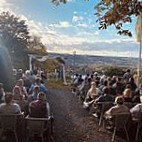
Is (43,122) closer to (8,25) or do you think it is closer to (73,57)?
A: (73,57)

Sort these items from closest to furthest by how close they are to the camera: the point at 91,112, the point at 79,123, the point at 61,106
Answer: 1. the point at 79,123
2. the point at 91,112
3. the point at 61,106

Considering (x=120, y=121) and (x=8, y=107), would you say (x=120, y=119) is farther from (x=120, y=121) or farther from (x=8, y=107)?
(x=8, y=107)

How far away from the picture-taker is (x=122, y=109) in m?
8.12

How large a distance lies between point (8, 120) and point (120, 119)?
2.58 m

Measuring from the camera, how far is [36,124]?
23.9 feet

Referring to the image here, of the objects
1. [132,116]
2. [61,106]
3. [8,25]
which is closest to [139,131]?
[132,116]

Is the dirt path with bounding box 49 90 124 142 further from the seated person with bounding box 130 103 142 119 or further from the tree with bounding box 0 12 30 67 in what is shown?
the tree with bounding box 0 12 30 67

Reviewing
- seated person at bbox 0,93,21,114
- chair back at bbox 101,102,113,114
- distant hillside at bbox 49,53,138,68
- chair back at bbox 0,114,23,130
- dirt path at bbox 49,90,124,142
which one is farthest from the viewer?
distant hillside at bbox 49,53,138,68

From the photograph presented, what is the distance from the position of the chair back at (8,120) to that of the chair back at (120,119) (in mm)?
2249

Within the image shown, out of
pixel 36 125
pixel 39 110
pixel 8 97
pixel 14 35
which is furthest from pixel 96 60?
pixel 36 125

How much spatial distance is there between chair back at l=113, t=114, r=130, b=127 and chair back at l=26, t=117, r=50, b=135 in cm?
167

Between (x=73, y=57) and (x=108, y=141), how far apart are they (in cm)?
3638

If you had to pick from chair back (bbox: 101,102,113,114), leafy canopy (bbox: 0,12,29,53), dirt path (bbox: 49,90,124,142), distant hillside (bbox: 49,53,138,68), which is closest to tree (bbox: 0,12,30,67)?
leafy canopy (bbox: 0,12,29,53)

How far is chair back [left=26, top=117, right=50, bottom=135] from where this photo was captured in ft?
23.8
